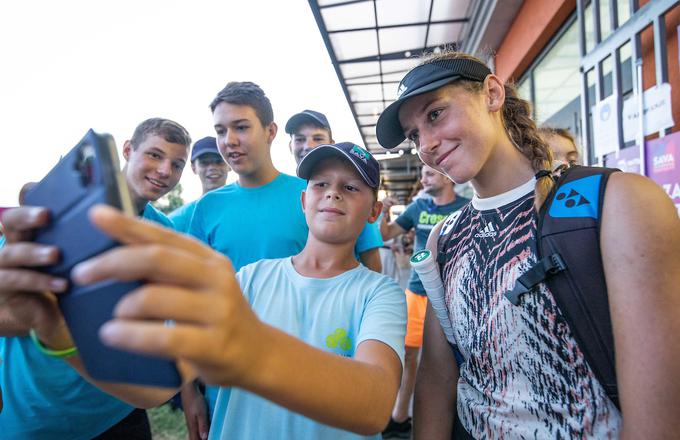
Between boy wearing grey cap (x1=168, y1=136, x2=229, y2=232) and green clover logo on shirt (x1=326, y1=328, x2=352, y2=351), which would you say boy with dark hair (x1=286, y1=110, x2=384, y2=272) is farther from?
green clover logo on shirt (x1=326, y1=328, x2=352, y2=351)

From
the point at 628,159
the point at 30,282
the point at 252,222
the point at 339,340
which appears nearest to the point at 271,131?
the point at 252,222

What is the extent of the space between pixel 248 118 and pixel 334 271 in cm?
126

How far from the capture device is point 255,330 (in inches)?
20.3

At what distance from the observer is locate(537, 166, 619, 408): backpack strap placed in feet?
3.22

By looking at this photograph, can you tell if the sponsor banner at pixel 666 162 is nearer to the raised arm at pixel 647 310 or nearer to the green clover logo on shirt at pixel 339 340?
the raised arm at pixel 647 310

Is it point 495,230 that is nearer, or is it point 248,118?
point 495,230

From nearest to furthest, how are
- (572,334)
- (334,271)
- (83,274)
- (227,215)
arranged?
(83,274), (572,334), (334,271), (227,215)

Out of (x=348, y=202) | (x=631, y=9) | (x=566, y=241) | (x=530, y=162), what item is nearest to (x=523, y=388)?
(x=566, y=241)

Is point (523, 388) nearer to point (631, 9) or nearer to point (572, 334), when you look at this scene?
point (572, 334)

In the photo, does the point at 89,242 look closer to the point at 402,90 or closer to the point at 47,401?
the point at 402,90

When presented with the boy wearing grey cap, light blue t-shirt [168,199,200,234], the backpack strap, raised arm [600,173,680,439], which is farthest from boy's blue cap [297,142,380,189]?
the boy wearing grey cap

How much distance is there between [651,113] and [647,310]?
1.97 meters

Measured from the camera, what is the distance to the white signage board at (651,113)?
2156mm

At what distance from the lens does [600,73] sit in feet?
9.30
